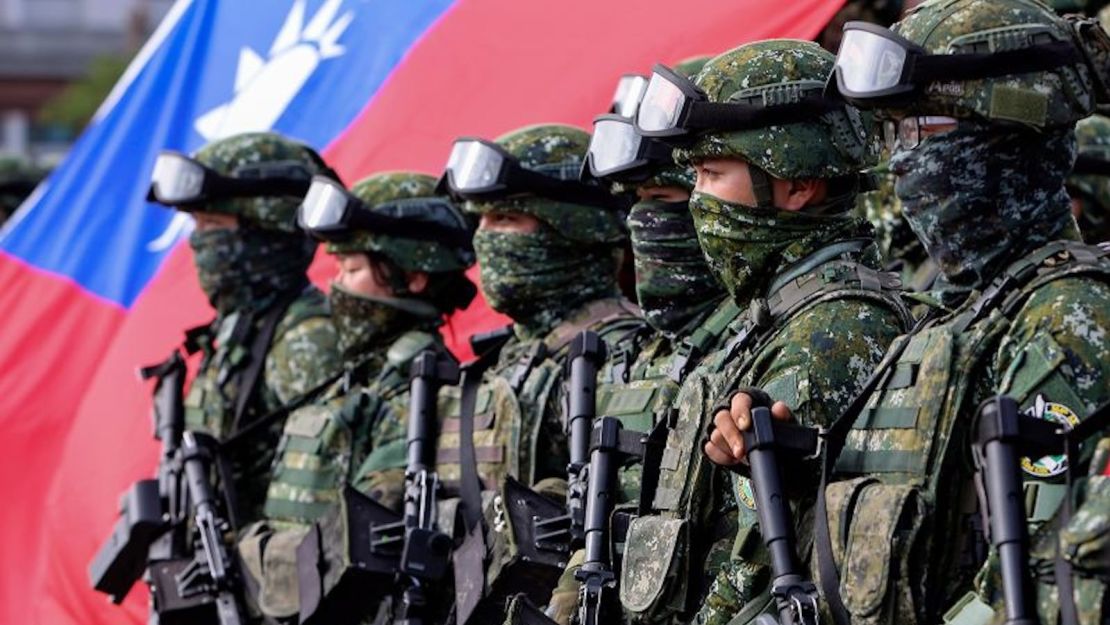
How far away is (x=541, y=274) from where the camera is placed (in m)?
8.76

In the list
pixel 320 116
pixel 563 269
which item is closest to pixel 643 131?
pixel 563 269

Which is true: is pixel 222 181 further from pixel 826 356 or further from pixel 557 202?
pixel 826 356

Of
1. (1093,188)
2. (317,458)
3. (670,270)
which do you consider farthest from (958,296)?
(317,458)

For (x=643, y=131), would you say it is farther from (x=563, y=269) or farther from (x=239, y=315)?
(x=239, y=315)

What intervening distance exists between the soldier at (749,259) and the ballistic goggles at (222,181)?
4.22m

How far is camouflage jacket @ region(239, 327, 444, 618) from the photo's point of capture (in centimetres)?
920

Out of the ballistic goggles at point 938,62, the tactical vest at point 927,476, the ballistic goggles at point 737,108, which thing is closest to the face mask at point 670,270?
the ballistic goggles at point 737,108

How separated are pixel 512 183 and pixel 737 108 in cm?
215

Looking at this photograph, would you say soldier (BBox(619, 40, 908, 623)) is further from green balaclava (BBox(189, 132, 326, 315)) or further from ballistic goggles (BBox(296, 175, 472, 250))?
green balaclava (BBox(189, 132, 326, 315))

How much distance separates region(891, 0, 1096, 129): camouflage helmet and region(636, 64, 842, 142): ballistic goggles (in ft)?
2.90

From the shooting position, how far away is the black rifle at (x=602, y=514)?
6.92 meters

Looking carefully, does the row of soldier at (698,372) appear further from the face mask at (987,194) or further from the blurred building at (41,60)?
the blurred building at (41,60)

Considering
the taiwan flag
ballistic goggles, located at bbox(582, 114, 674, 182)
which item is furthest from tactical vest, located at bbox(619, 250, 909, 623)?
the taiwan flag

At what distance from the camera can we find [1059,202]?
5.88 meters
